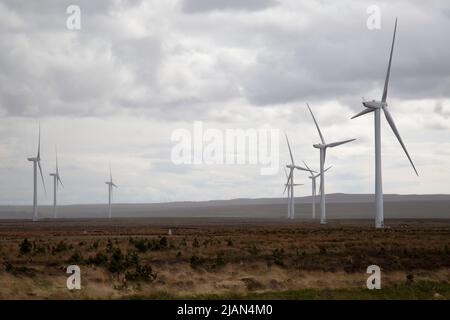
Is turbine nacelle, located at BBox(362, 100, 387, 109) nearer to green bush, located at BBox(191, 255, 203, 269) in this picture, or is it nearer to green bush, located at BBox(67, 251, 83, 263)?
green bush, located at BBox(191, 255, 203, 269)

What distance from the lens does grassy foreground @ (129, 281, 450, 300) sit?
36.0m

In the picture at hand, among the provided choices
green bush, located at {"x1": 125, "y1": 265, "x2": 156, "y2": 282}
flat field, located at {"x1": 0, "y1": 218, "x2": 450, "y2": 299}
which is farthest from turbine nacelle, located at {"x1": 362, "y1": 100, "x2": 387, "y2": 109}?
green bush, located at {"x1": 125, "y1": 265, "x2": 156, "y2": 282}

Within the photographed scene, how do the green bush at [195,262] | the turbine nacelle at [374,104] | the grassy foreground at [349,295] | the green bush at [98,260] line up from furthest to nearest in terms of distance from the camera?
the turbine nacelle at [374,104]
the green bush at [195,262]
the green bush at [98,260]
the grassy foreground at [349,295]

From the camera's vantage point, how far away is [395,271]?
45.7 m

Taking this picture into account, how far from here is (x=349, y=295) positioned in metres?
36.8

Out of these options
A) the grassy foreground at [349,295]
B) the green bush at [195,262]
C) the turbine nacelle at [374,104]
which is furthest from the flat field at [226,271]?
the turbine nacelle at [374,104]

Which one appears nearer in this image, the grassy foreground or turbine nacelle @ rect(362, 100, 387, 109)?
the grassy foreground

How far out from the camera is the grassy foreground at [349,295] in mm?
36000

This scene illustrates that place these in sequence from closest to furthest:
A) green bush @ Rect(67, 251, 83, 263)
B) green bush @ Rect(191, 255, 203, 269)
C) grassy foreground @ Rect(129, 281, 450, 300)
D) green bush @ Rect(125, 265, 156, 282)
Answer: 1. grassy foreground @ Rect(129, 281, 450, 300)
2. green bush @ Rect(125, 265, 156, 282)
3. green bush @ Rect(191, 255, 203, 269)
4. green bush @ Rect(67, 251, 83, 263)

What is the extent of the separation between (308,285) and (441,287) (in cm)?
732

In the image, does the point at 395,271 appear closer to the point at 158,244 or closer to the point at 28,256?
the point at 158,244

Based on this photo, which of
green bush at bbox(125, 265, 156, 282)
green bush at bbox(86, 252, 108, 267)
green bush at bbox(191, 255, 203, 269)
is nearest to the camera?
green bush at bbox(125, 265, 156, 282)

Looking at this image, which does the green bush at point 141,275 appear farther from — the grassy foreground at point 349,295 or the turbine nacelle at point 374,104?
the turbine nacelle at point 374,104

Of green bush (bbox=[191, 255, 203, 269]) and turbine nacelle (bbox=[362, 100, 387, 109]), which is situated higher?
turbine nacelle (bbox=[362, 100, 387, 109])
